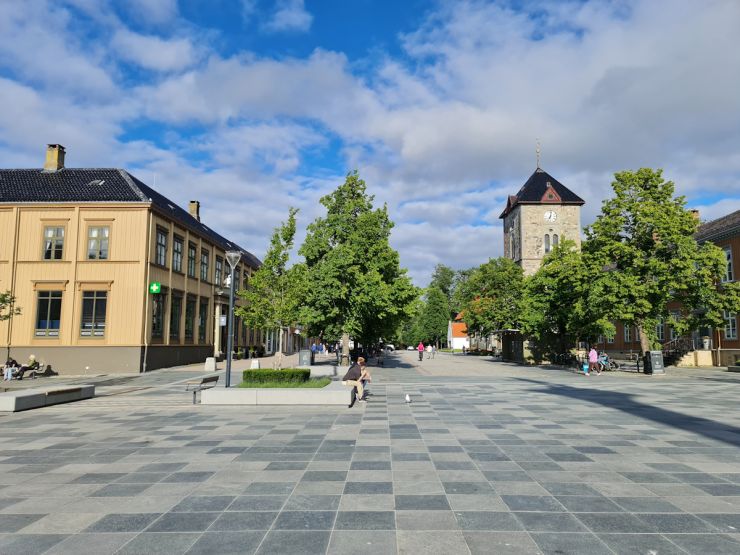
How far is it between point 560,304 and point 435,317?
72.0m

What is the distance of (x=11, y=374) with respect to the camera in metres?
27.6

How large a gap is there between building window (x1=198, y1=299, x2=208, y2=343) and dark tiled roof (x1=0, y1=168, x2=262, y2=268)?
8.01 m

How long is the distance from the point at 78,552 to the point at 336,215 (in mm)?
30874

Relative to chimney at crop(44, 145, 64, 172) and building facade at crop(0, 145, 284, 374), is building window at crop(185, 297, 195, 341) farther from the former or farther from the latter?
chimney at crop(44, 145, 64, 172)

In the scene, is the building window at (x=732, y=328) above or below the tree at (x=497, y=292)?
below

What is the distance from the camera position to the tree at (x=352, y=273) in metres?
31.9

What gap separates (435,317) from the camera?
4407 inches

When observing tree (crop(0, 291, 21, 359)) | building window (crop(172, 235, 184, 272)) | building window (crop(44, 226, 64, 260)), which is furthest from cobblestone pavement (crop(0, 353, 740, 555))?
building window (crop(172, 235, 184, 272))

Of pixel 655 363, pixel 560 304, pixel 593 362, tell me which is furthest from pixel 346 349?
pixel 655 363

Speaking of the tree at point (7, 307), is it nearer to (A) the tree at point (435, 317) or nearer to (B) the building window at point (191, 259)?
(B) the building window at point (191, 259)

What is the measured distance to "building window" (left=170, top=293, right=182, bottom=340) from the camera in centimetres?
3731

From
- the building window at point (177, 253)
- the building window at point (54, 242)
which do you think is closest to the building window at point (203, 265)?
the building window at point (177, 253)

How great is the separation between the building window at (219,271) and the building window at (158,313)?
11.0m

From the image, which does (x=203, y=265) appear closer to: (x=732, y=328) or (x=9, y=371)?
(x=9, y=371)
